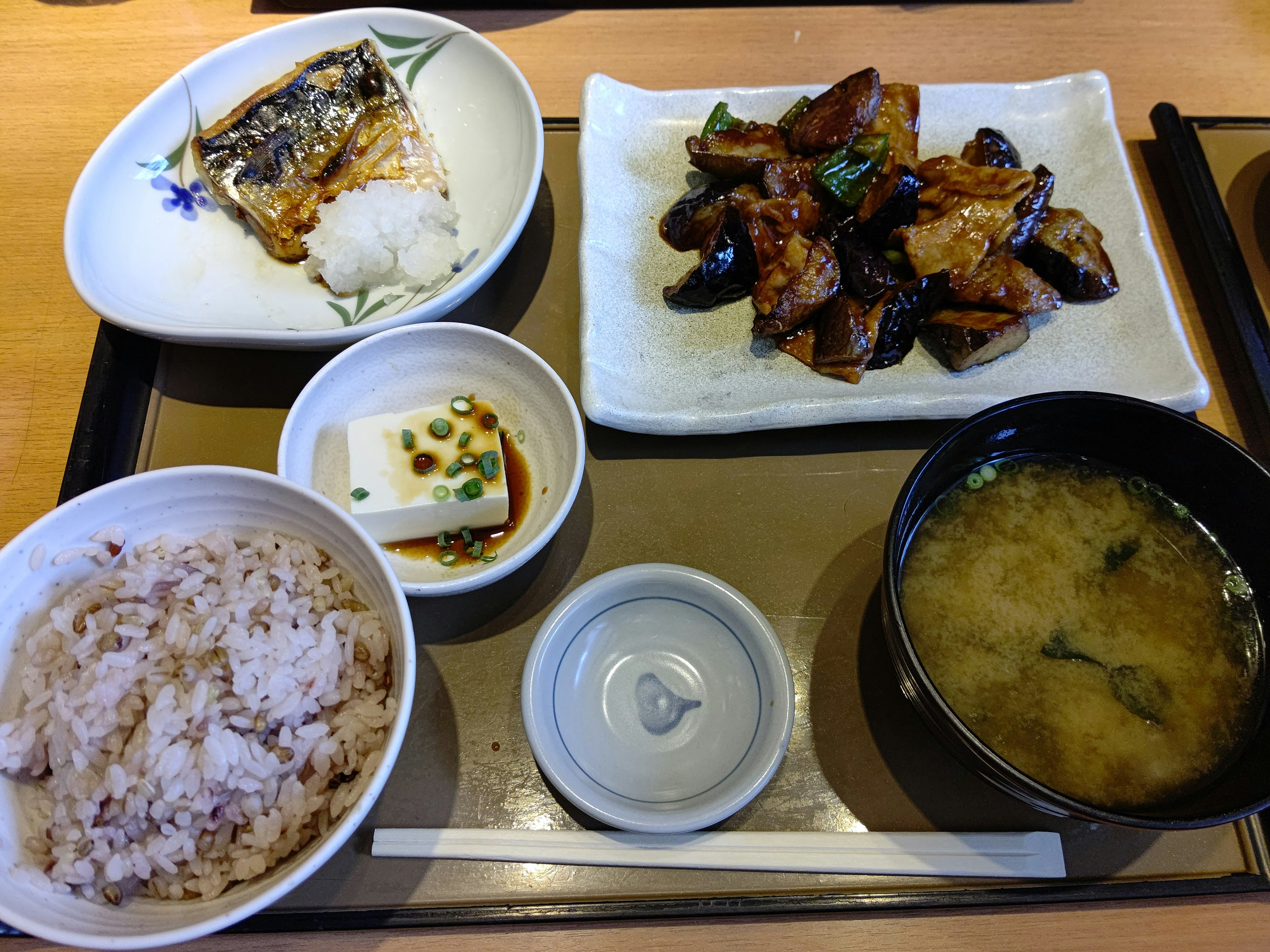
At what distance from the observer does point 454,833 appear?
146 cm

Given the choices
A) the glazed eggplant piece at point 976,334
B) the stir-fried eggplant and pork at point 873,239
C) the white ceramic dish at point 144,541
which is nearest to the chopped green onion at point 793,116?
the stir-fried eggplant and pork at point 873,239

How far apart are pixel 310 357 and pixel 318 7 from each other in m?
1.60

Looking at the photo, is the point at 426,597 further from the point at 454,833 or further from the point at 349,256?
the point at 349,256

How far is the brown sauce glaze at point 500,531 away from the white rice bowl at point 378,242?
22.1 inches

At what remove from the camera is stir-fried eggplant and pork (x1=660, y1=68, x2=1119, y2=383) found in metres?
1.93

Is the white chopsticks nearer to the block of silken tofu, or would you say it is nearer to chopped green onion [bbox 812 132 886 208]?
the block of silken tofu

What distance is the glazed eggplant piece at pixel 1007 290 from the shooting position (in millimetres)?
1954

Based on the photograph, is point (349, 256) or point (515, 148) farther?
point (515, 148)

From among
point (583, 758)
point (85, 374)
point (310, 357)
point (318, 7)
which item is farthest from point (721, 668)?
point (318, 7)

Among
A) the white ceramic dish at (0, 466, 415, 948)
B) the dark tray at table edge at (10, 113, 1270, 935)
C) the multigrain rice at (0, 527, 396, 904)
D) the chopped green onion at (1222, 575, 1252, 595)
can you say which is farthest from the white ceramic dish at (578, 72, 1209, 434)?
the dark tray at table edge at (10, 113, 1270, 935)

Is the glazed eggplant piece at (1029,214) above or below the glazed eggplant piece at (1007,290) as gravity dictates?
above

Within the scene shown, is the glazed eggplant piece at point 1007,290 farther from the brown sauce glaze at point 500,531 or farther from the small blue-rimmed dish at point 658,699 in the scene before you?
the brown sauce glaze at point 500,531

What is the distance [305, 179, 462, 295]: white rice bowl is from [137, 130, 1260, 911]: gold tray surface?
0.19 metres

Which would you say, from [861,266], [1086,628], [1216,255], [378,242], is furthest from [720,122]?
[1086,628]
